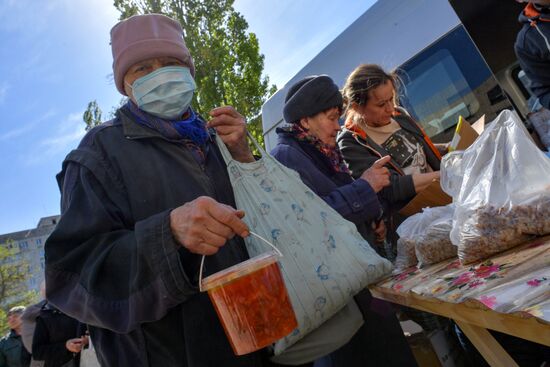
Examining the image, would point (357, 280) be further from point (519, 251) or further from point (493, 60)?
point (493, 60)

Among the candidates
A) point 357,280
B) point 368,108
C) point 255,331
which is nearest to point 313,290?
point 357,280

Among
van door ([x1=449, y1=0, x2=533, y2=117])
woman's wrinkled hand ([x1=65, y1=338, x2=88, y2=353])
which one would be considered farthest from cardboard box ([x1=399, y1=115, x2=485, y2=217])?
woman's wrinkled hand ([x1=65, y1=338, x2=88, y2=353])

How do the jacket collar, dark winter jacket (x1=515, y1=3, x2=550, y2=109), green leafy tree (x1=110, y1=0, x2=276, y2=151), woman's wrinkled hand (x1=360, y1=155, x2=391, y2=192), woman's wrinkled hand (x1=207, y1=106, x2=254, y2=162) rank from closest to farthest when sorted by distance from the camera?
the jacket collar < woman's wrinkled hand (x1=207, y1=106, x2=254, y2=162) < woman's wrinkled hand (x1=360, y1=155, x2=391, y2=192) < dark winter jacket (x1=515, y1=3, x2=550, y2=109) < green leafy tree (x1=110, y1=0, x2=276, y2=151)

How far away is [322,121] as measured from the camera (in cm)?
205

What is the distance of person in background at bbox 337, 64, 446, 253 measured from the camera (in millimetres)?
2217

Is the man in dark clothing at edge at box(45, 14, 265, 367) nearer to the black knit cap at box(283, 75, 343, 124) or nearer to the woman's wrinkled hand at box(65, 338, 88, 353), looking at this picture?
the black knit cap at box(283, 75, 343, 124)

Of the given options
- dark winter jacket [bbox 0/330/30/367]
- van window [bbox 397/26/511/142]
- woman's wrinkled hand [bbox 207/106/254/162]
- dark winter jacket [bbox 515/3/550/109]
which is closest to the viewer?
woman's wrinkled hand [bbox 207/106/254/162]

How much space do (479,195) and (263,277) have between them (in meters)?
0.74

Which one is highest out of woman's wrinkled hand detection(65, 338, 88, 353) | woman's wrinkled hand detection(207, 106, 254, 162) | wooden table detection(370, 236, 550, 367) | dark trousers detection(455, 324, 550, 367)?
woman's wrinkled hand detection(207, 106, 254, 162)

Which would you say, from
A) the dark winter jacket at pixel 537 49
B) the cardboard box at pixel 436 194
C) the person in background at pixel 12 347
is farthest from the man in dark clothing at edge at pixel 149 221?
the person in background at pixel 12 347

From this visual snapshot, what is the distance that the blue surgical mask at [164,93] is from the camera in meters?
1.37

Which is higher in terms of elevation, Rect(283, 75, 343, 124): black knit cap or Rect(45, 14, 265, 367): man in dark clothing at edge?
Rect(283, 75, 343, 124): black knit cap

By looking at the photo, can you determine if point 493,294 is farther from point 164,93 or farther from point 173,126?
point 164,93

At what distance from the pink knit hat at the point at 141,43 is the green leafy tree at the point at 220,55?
24.6 ft
